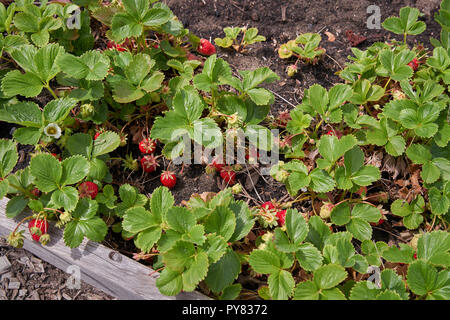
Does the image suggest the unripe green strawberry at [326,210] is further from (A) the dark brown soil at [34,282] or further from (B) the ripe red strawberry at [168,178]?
(A) the dark brown soil at [34,282]

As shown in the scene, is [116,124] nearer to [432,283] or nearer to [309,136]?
[309,136]

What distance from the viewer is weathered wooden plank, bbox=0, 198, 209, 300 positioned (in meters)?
1.71

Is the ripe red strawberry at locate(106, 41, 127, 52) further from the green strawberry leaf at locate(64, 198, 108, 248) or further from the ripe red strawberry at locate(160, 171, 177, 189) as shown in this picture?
the green strawberry leaf at locate(64, 198, 108, 248)

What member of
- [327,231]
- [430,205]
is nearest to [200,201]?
[327,231]

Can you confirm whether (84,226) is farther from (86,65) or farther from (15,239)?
(86,65)

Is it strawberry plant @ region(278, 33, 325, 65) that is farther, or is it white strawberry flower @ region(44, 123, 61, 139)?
strawberry plant @ region(278, 33, 325, 65)

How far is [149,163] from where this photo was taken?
2129 millimetres

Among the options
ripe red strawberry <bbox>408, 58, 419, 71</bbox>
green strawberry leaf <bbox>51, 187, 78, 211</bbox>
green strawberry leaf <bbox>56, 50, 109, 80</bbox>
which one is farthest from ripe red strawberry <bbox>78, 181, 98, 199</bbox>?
ripe red strawberry <bbox>408, 58, 419, 71</bbox>

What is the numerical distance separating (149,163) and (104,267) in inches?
24.2

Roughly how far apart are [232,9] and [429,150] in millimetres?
1681

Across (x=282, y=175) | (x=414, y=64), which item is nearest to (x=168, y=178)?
(x=282, y=175)

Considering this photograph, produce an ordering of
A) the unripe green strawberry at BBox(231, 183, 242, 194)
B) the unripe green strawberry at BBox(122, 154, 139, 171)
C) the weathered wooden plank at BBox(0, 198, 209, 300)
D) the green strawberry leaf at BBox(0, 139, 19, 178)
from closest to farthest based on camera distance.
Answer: the weathered wooden plank at BBox(0, 198, 209, 300), the green strawberry leaf at BBox(0, 139, 19, 178), the unripe green strawberry at BBox(231, 183, 242, 194), the unripe green strawberry at BBox(122, 154, 139, 171)

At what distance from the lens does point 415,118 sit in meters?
2.04

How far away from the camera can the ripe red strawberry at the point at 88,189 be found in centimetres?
188
